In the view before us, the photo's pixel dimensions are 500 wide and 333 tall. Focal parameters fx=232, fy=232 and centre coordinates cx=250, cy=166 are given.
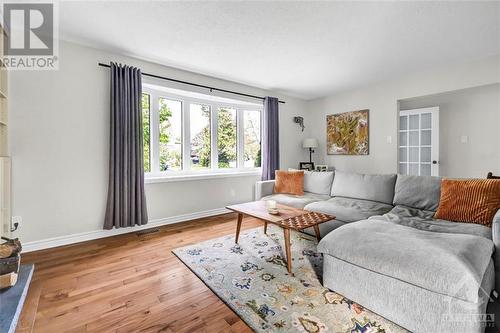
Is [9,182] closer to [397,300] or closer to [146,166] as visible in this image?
[146,166]

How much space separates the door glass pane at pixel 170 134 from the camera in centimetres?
354

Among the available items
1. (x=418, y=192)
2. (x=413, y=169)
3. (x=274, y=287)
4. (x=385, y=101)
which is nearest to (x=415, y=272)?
(x=274, y=287)

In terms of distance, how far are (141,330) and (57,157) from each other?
7.31ft

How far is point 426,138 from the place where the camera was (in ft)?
14.3

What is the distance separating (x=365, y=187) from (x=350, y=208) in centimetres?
59

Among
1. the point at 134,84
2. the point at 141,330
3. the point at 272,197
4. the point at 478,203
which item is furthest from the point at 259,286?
the point at 134,84

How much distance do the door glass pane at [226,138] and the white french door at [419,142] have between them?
308cm

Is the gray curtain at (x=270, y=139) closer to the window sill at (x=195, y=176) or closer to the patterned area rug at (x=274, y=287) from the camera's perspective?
the window sill at (x=195, y=176)

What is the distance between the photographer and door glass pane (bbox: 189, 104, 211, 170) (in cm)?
389

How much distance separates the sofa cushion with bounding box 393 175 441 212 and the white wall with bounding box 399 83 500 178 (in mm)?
1826

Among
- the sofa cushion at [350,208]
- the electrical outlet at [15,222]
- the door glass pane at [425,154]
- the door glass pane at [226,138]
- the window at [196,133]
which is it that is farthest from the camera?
the door glass pane at [425,154]

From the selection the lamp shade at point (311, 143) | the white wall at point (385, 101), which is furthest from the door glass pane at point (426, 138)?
the lamp shade at point (311, 143)

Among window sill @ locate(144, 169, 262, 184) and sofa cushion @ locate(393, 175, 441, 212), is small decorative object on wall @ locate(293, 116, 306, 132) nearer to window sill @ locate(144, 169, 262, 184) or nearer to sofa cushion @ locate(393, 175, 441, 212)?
window sill @ locate(144, 169, 262, 184)

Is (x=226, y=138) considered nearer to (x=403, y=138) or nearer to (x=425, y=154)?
(x=403, y=138)
